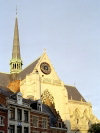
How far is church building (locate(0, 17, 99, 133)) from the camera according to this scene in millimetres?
62938

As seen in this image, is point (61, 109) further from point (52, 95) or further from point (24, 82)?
point (24, 82)

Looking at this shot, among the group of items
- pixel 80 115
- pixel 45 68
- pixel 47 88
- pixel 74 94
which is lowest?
pixel 80 115

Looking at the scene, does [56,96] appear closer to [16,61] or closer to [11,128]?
[16,61]

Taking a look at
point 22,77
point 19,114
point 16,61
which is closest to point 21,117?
point 19,114

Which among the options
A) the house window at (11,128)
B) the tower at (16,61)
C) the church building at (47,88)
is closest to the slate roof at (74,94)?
the church building at (47,88)

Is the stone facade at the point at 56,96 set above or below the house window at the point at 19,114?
above

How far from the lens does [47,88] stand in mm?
65625

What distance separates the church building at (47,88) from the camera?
62938 mm

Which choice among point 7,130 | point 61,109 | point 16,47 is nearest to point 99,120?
point 61,109

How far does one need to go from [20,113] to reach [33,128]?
2.80 meters

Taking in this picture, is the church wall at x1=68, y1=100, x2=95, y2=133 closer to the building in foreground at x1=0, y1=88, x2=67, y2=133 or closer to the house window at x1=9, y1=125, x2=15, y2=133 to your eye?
Answer: the building in foreground at x1=0, y1=88, x2=67, y2=133

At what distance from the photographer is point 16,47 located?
7744 cm

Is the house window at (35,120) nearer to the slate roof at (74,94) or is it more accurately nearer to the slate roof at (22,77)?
the slate roof at (22,77)

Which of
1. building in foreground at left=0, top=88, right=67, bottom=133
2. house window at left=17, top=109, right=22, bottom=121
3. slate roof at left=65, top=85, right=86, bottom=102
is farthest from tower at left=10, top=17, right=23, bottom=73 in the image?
house window at left=17, top=109, right=22, bottom=121
